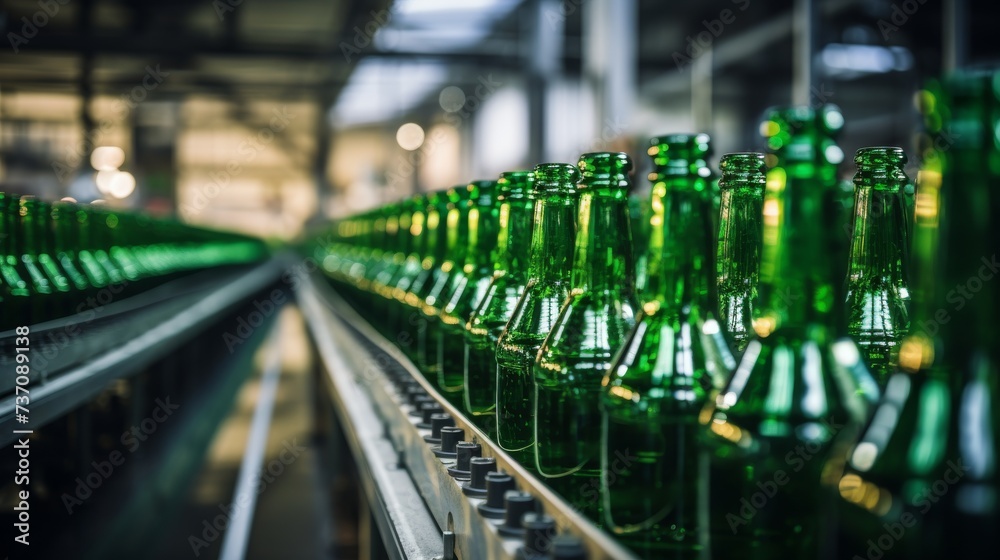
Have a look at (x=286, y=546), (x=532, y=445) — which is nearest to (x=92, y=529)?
(x=286, y=546)

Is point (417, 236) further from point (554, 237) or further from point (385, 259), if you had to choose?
point (554, 237)

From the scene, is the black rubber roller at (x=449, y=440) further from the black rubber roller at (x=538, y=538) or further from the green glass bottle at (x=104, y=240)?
the green glass bottle at (x=104, y=240)

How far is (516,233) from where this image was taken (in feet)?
3.71

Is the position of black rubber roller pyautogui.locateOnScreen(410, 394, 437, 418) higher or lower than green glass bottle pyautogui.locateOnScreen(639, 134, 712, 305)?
lower

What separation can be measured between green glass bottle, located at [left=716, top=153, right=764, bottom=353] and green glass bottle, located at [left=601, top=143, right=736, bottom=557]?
192 mm

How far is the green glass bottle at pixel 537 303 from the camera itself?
919 mm

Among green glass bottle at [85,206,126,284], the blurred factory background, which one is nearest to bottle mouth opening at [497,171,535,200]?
green glass bottle at [85,206,126,284]

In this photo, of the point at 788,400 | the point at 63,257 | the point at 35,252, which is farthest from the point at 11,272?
the point at 788,400

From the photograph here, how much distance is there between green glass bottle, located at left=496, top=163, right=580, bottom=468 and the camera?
36.2 inches

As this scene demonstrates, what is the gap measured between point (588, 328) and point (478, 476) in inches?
7.8

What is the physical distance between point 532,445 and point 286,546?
270 centimetres

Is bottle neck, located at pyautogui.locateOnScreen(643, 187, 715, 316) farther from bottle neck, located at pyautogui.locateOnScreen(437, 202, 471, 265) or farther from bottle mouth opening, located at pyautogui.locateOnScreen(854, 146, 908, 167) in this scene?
bottle neck, located at pyautogui.locateOnScreen(437, 202, 471, 265)

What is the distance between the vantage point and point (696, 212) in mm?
656

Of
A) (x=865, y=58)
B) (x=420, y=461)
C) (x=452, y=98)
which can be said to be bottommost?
(x=420, y=461)
